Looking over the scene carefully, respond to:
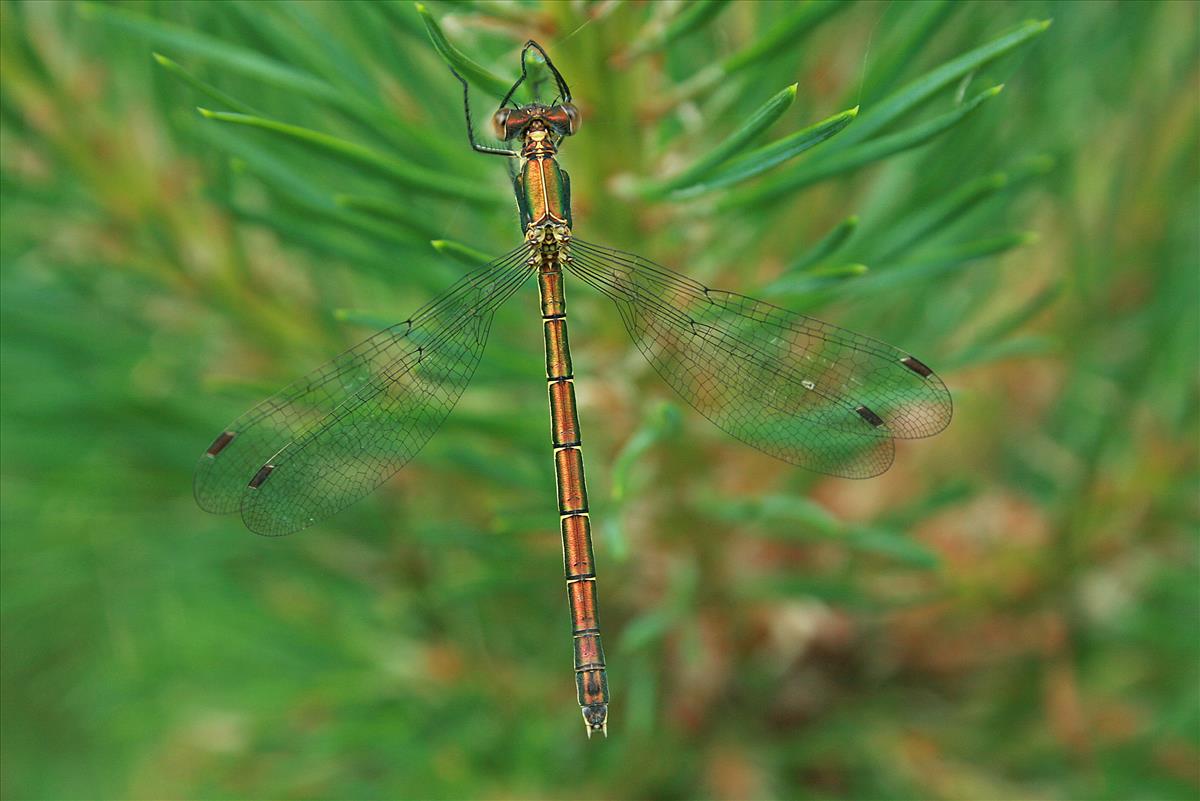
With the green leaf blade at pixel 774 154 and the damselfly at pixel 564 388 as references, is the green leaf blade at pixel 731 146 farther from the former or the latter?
the damselfly at pixel 564 388

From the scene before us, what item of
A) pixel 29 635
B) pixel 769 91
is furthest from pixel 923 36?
pixel 29 635

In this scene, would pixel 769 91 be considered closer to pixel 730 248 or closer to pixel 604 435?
pixel 730 248

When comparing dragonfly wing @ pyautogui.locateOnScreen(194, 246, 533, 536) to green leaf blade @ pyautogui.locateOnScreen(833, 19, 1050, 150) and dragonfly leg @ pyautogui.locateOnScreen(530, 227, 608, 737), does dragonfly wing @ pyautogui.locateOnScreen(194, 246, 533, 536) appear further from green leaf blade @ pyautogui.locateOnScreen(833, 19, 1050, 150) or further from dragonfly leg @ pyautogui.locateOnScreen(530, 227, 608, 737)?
green leaf blade @ pyautogui.locateOnScreen(833, 19, 1050, 150)

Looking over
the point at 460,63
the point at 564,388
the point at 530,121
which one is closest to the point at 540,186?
the point at 530,121

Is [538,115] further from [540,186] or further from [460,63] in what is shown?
[460,63]

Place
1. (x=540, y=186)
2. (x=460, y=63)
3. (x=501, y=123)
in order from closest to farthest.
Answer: (x=460, y=63), (x=501, y=123), (x=540, y=186)
